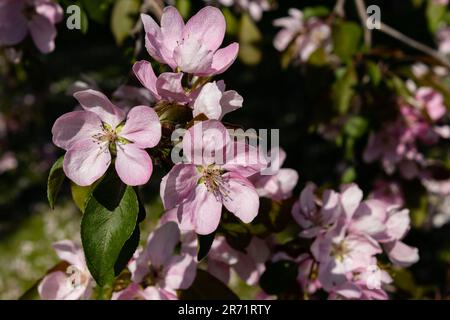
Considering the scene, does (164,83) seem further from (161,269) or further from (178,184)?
(161,269)

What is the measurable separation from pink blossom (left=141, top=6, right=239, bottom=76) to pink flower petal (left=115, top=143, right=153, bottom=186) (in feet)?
0.49

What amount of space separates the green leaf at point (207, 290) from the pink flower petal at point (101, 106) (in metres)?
0.38

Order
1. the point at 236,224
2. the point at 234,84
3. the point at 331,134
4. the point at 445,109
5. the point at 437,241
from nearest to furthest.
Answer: the point at 236,224 → the point at 445,109 → the point at 331,134 → the point at 437,241 → the point at 234,84

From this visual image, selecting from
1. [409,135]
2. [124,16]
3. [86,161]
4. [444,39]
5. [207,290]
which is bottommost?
[444,39]

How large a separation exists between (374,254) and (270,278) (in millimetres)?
209

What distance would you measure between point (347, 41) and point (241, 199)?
0.98m

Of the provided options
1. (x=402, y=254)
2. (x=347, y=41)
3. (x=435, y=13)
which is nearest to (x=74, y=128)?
(x=402, y=254)

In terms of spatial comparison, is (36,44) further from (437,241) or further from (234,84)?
(234,84)

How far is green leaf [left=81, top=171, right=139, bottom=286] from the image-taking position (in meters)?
0.88

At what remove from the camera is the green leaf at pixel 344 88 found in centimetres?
170

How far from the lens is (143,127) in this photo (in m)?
0.87

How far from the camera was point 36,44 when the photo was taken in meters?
1.40

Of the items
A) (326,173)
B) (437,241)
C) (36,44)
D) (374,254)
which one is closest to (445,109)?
(374,254)

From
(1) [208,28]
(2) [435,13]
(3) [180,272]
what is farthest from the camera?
(2) [435,13]
